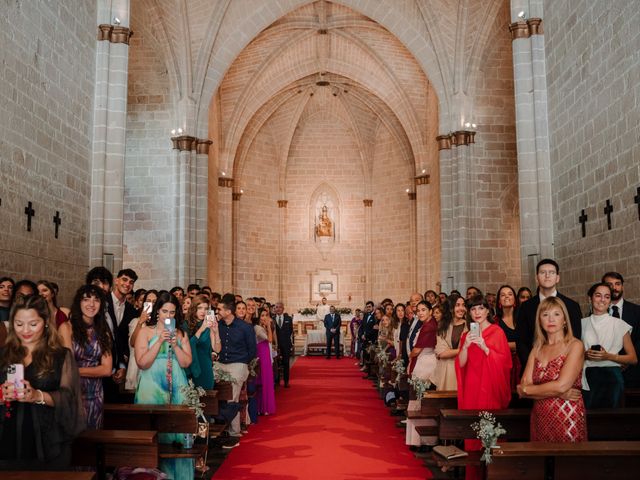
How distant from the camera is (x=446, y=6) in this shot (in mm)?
18250

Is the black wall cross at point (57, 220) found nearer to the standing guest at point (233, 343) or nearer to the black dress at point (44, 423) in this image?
the standing guest at point (233, 343)

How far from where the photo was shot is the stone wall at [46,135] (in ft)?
29.1

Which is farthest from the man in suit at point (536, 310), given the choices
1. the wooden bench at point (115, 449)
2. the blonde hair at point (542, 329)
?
the wooden bench at point (115, 449)

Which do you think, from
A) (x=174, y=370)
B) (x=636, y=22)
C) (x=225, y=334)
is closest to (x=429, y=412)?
(x=174, y=370)

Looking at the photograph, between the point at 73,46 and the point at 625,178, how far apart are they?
28.3 feet

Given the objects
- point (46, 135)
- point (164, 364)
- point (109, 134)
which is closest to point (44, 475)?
point (164, 364)

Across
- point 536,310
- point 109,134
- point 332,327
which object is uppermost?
point 109,134

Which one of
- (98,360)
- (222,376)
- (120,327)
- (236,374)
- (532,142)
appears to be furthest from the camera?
(532,142)

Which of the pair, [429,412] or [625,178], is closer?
[429,412]

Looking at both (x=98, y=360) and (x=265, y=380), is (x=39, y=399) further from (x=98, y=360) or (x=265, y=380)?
(x=265, y=380)

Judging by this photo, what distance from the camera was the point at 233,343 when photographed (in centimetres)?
872

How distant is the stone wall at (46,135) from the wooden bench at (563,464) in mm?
6800

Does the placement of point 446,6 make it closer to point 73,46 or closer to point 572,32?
point 572,32

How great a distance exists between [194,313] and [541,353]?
4112 millimetres
